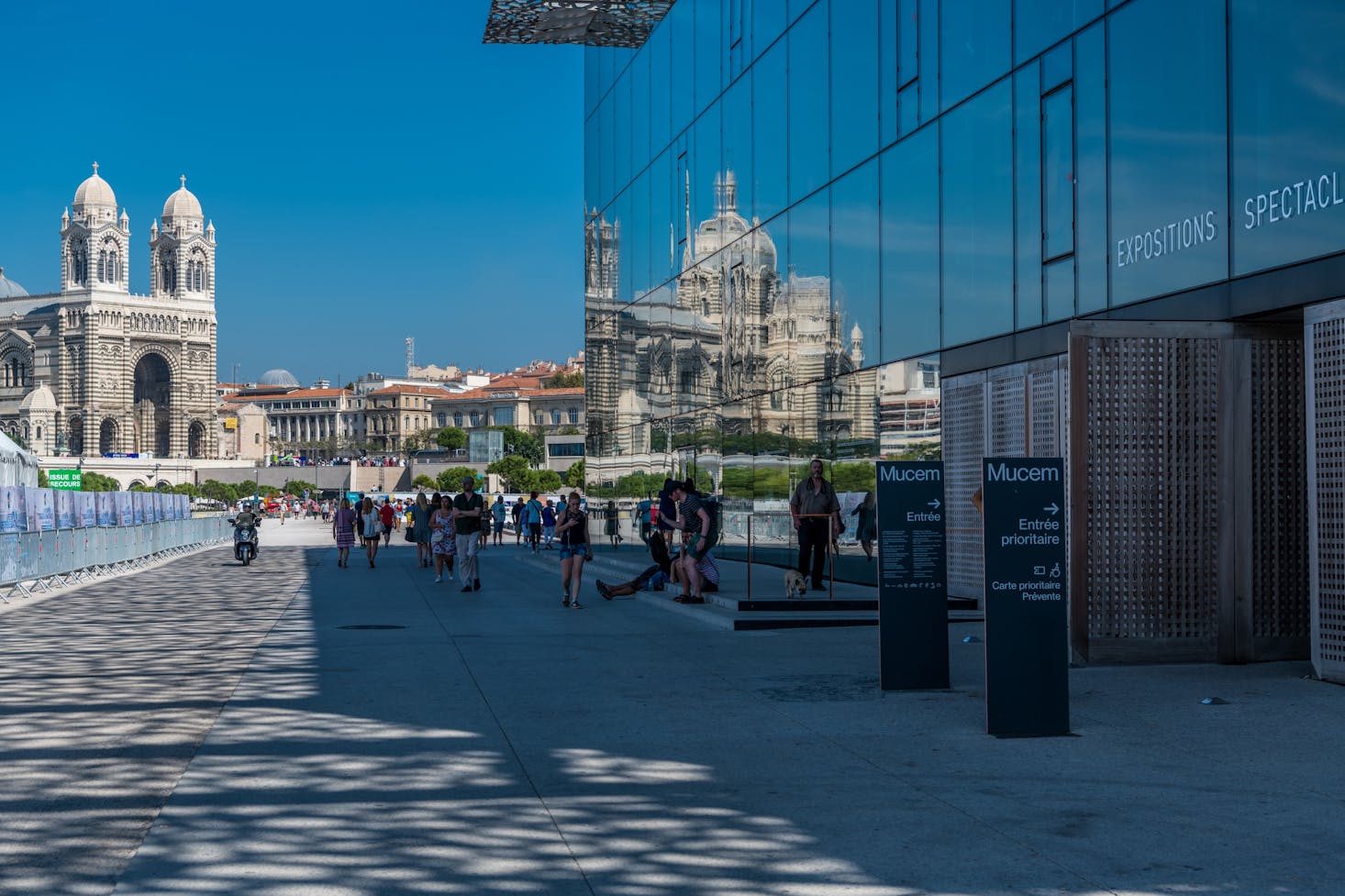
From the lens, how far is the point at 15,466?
3675 centimetres

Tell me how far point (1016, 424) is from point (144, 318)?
19388cm

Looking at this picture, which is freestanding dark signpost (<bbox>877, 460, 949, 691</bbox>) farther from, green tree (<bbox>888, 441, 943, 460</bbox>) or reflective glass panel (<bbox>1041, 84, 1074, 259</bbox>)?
green tree (<bbox>888, 441, 943, 460</bbox>)

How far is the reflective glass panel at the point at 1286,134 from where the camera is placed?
11016mm

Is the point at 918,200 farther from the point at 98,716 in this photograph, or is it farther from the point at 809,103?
the point at 98,716

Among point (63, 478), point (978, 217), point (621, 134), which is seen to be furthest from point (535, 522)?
point (978, 217)

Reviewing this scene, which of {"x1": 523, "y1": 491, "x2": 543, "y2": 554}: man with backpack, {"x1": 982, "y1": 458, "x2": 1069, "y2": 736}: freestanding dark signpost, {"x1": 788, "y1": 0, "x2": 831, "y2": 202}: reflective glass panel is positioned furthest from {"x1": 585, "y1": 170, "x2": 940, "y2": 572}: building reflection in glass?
{"x1": 982, "y1": 458, "x2": 1069, "y2": 736}: freestanding dark signpost

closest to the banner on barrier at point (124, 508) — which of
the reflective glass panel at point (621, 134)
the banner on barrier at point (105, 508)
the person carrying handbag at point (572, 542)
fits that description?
the banner on barrier at point (105, 508)

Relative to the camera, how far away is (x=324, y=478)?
171 metres

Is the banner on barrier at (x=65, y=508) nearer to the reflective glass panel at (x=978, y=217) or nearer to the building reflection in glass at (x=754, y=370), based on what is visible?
the building reflection in glass at (x=754, y=370)

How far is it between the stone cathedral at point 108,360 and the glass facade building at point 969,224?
558 ft

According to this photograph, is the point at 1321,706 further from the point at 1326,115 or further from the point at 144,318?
the point at 144,318

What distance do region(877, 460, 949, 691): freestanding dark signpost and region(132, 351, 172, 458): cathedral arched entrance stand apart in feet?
632

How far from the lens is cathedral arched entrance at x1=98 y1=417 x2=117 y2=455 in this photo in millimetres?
190625

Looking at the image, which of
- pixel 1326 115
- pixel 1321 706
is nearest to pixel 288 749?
pixel 1321 706
